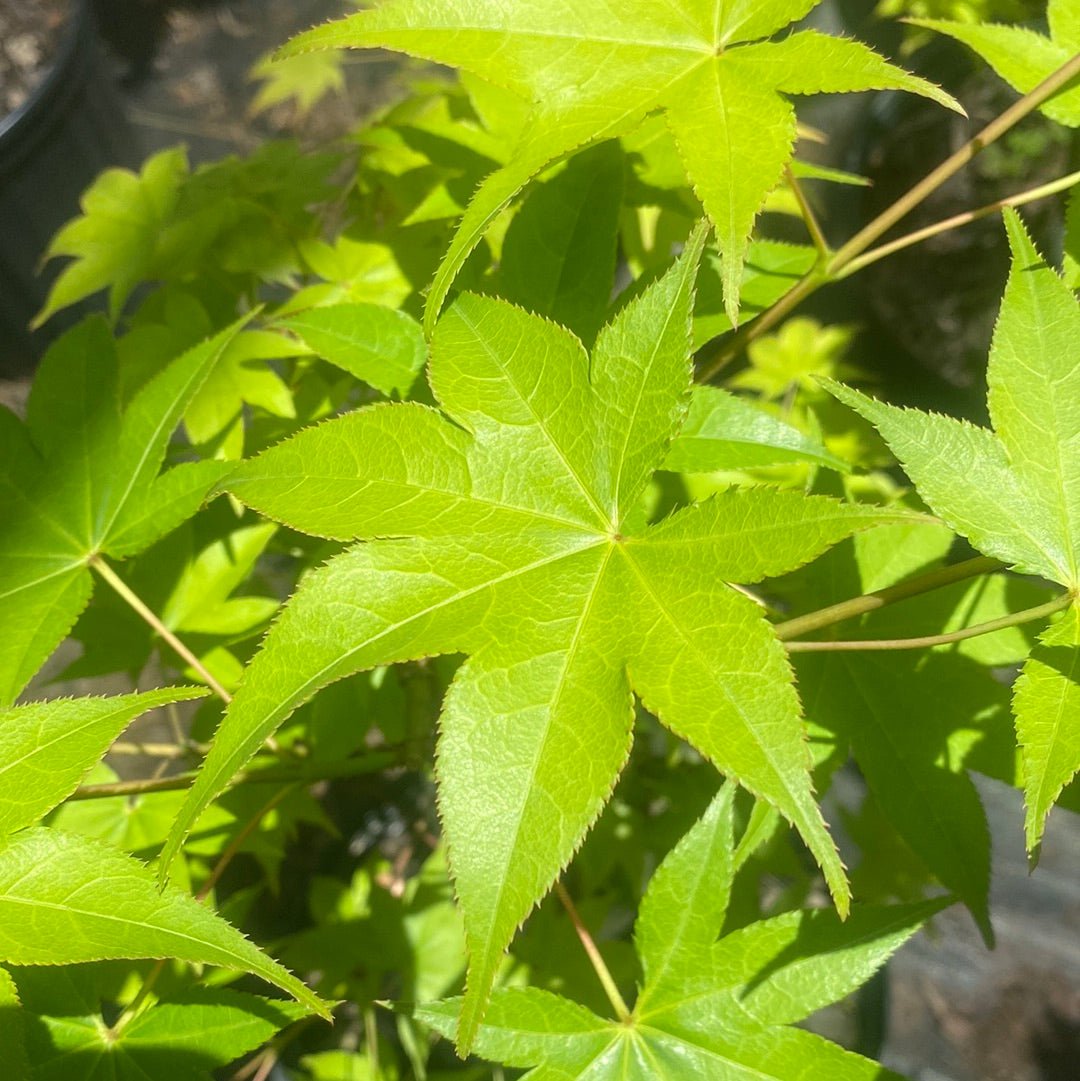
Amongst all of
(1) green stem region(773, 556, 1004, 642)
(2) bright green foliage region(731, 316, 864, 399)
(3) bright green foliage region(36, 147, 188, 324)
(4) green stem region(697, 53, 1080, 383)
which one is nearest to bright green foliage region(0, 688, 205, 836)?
(1) green stem region(773, 556, 1004, 642)

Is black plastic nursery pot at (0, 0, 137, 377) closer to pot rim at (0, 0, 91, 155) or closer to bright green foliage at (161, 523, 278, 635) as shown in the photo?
pot rim at (0, 0, 91, 155)

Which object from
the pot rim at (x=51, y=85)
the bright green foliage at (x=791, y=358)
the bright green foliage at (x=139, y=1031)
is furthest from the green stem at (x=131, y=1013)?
the pot rim at (x=51, y=85)

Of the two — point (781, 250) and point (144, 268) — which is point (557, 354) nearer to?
point (781, 250)

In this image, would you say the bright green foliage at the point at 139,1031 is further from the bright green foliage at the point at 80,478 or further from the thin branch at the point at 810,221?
the thin branch at the point at 810,221

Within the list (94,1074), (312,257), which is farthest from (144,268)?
(94,1074)

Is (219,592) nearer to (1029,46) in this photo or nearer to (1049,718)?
(1049,718)

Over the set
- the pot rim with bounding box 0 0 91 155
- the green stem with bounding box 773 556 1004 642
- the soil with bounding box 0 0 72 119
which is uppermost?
the soil with bounding box 0 0 72 119
